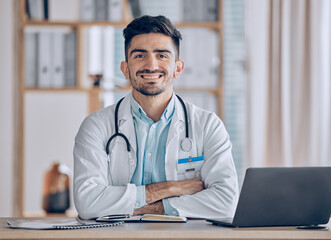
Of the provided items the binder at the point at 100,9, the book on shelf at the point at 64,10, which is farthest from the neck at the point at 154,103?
the book on shelf at the point at 64,10

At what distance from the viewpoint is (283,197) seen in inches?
56.7

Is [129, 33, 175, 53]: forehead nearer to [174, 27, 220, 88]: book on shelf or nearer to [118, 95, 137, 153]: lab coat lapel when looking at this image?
[118, 95, 137, 153]: lab coat lapel

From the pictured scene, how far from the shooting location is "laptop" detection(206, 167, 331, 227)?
141cm

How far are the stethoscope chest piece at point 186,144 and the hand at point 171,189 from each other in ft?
0.42

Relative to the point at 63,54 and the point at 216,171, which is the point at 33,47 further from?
the point at 216,171

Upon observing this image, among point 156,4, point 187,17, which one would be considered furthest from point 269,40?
point 156,4

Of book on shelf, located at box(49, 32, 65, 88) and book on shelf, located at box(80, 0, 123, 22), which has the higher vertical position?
book on shelf, located at box(80, 0, 123, 22)

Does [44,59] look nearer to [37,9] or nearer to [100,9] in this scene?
[37,9]

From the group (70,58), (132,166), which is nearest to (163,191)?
(132,166)

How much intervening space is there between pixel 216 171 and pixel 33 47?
1.97 metres

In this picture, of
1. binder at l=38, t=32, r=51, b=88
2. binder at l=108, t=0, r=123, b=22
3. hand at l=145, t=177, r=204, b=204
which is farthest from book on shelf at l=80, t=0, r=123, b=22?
hand at l=145, t=177, r=204, b=204

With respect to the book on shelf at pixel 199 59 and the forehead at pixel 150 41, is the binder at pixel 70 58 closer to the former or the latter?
the book on shelf at pixel 199 59

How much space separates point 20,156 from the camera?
3.47 metres

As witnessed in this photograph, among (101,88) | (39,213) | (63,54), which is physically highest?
(63,54)
